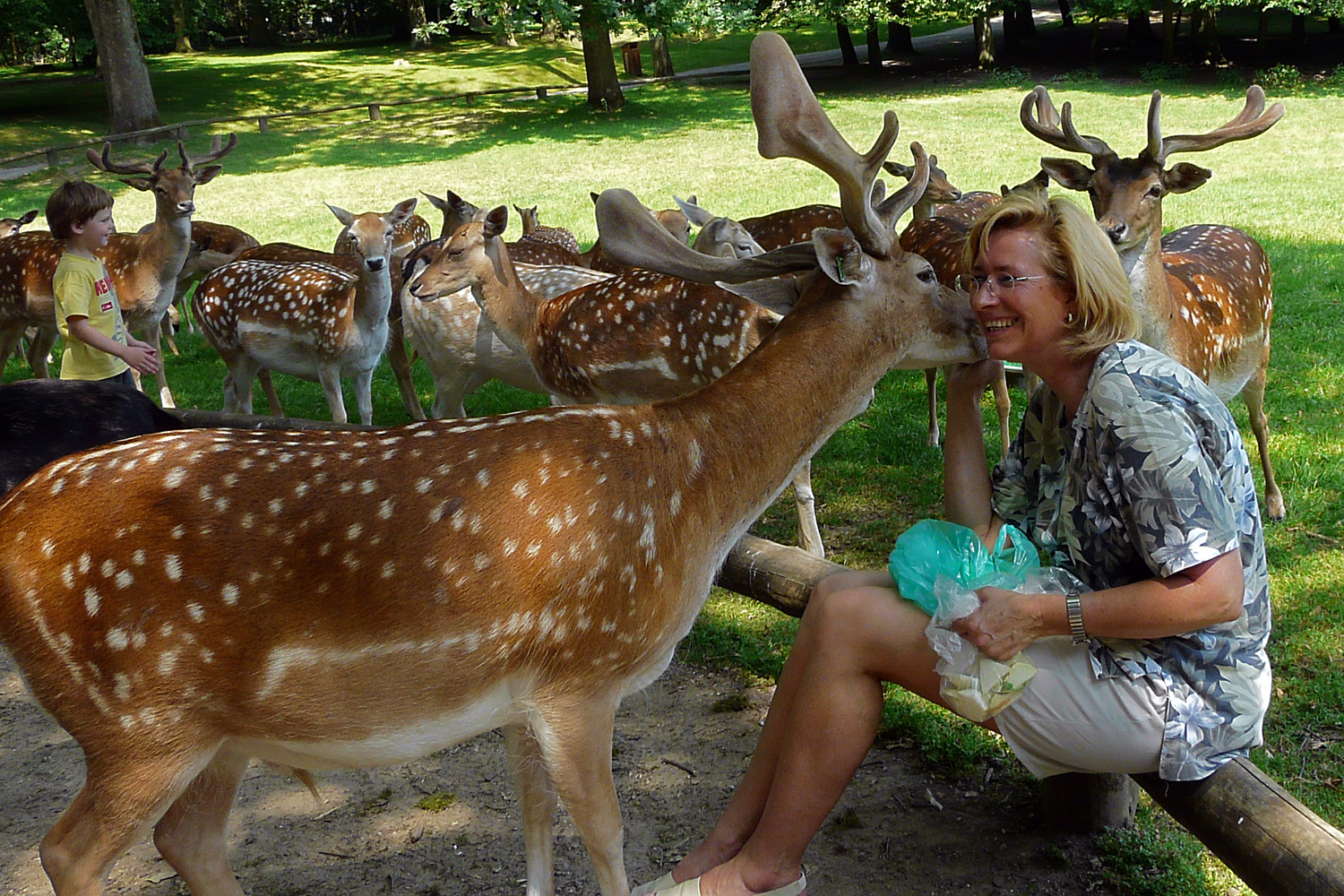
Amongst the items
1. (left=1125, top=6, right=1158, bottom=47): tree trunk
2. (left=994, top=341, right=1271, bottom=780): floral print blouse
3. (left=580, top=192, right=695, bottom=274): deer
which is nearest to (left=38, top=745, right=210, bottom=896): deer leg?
(left=994, top=341, right=1271, bottom=780): floral print blouse

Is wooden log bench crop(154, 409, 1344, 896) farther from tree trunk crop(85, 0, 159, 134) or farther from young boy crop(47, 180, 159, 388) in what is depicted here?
tree trunk crop(85, 0, 159, 134)

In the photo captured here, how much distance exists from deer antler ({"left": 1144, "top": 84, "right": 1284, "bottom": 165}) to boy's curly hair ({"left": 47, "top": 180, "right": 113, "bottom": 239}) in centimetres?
529

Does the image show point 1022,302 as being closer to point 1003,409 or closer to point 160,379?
point 1003,409

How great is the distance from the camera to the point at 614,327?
606 cm

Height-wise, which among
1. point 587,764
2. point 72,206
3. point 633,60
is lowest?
point 587,764

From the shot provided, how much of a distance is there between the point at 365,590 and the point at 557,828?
137cm

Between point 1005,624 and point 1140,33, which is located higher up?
point 1140,33

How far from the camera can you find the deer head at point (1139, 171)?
17.2 feet

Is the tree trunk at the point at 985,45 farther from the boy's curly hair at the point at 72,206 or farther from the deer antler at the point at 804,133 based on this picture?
the deer antler at the point at 804,133

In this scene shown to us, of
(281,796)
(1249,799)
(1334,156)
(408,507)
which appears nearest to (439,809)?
(281,796)

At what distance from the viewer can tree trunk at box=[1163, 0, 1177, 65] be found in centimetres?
2417

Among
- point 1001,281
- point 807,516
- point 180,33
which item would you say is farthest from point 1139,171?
point 180,33

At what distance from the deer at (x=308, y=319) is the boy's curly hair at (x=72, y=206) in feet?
5.56

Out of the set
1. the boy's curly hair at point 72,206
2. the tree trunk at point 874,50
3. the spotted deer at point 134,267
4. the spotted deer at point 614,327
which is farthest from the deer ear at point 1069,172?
the tree trunk at point 874,50
